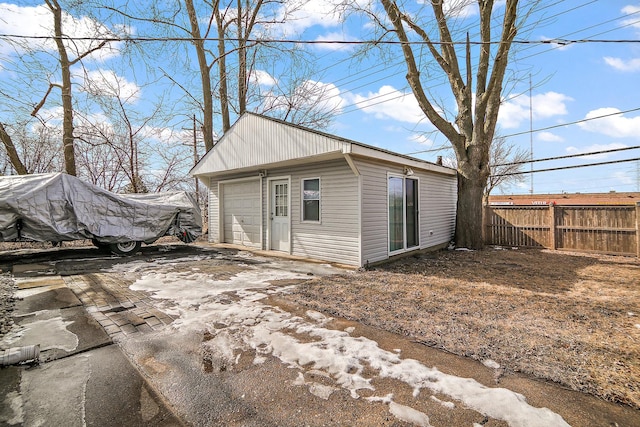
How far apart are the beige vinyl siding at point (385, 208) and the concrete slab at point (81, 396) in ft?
15.2

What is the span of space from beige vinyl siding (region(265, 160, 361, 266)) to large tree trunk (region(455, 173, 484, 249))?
15.8 ft

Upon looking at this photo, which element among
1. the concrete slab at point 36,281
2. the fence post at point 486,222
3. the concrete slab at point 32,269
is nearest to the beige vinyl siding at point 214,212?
the concrete slab at point 32,269

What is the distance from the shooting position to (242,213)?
A: 9203mm

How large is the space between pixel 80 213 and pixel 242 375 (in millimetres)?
7042

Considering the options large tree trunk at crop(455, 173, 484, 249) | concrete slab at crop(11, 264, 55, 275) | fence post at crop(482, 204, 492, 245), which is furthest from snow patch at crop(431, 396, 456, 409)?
fence post at crop(482, 204, 492, 245)

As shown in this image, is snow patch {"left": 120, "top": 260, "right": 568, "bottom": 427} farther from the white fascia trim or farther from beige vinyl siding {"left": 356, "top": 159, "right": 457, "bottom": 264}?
the white fascia trim

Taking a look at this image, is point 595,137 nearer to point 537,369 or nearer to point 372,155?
point 372,155

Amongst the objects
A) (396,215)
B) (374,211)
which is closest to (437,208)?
(396,215)

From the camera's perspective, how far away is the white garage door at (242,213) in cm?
870

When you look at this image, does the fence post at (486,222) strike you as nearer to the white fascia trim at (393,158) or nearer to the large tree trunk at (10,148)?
the white fascia trim at (393,158)

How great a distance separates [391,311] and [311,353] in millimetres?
1405

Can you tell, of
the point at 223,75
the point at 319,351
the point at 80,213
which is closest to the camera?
the point at 319,351

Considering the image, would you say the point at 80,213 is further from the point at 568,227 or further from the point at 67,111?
the point at 568,227

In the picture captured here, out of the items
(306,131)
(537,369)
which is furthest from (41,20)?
(537,369)
